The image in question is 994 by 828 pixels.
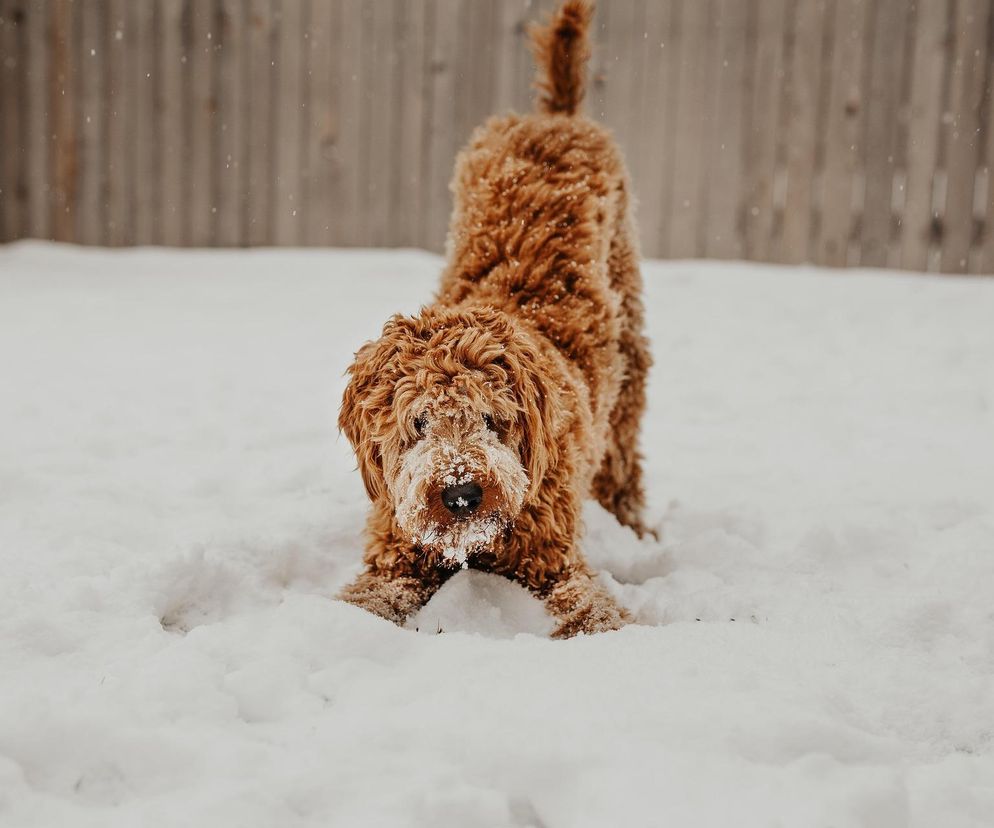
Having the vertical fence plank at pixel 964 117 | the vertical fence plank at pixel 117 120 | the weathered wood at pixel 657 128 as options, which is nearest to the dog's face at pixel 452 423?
the weathered wood at pixel 657 128

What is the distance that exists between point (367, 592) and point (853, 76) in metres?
6.62

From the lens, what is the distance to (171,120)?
7766 millimetres

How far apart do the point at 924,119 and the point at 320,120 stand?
5002mm

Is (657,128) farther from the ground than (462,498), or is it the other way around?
(657,128)

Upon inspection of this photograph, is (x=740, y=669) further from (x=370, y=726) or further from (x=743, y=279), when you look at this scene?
(x=743, y=279)

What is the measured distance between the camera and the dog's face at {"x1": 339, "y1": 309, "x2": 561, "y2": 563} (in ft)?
7.91

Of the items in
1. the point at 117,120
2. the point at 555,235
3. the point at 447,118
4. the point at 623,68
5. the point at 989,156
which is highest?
the point at 623,68

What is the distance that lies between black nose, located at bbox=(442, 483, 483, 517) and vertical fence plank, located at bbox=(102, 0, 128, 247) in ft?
21.6

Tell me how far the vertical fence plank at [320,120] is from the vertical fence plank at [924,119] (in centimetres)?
479

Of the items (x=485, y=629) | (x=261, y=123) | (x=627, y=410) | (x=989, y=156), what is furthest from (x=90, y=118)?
(x=989, y=156)

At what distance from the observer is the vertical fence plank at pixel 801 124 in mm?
7297

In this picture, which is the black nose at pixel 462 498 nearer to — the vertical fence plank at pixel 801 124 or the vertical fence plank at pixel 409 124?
the vertical fence plank at pixel 409 124

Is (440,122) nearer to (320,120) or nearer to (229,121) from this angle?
(320,120)

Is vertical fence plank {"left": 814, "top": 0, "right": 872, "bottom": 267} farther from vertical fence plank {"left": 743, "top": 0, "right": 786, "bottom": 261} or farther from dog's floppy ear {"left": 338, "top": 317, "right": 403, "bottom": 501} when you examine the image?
dog's floppy ear {"left": 338, "top": 317, "right": 403, "bottom": 501}
